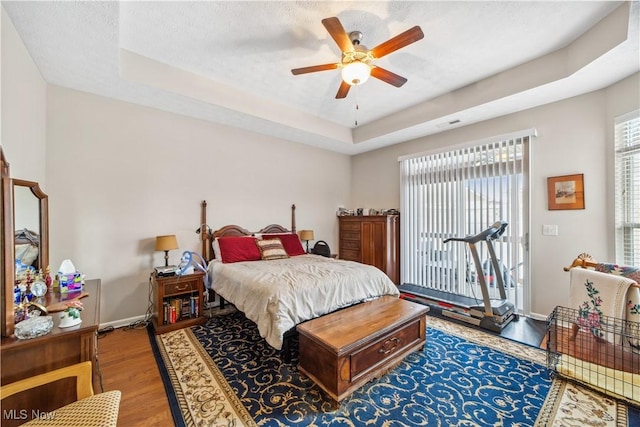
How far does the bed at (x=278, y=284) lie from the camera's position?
2191 mm

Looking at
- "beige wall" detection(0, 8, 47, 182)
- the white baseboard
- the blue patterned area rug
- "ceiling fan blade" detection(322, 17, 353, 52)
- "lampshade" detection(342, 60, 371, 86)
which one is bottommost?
the blue patterned area rug

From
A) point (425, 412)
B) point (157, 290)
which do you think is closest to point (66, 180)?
point (157, 290)

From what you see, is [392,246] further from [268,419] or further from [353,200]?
[268,419]

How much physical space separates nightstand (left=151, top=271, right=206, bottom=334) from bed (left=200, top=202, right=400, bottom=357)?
9.6 inches

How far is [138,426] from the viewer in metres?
1.60

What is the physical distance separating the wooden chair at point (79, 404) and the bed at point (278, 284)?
109 cm

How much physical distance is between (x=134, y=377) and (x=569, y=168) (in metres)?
5.06

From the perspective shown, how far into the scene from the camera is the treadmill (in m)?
3.01

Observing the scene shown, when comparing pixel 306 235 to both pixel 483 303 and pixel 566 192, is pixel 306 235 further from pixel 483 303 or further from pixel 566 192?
pixel 566 192

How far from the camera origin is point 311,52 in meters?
2.62

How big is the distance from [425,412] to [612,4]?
135 inches

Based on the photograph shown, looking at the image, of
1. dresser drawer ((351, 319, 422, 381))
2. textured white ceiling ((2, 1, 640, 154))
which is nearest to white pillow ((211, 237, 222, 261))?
textured white ceiling ((2, 1, 640, 154))

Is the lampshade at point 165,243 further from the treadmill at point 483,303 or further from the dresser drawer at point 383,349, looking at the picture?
the treadmill at point 483,303

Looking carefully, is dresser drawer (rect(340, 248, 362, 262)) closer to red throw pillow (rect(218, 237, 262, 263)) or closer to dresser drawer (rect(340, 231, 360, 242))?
dresser drawer (rect(340, 231, 360, 242))
